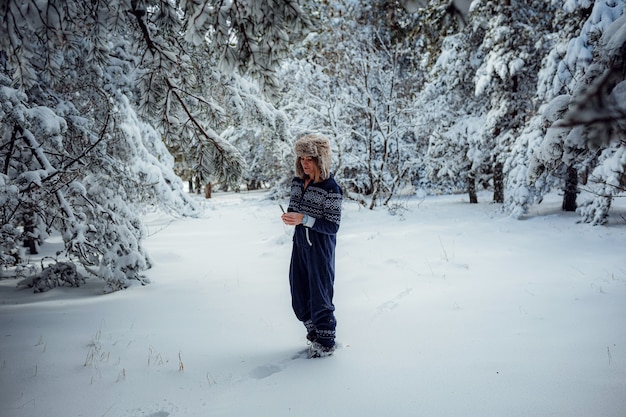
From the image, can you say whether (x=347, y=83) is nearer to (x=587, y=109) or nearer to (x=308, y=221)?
(x=308, y=221)

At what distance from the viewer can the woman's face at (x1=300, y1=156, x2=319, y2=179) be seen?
A: 3242 millimetres

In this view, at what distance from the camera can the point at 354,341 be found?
143 inches

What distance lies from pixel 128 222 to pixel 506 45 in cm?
1301

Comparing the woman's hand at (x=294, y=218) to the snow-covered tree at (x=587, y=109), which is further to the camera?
the woman's hand at (x=294, y=218)

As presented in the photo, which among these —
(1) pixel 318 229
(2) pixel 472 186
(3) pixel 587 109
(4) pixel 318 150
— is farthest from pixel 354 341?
(2) pixel 472 186

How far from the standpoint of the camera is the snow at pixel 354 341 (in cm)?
256

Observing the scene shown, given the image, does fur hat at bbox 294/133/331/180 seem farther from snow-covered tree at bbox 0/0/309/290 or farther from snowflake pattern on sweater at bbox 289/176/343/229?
snow-covered tree at bbox 0/0/309/290

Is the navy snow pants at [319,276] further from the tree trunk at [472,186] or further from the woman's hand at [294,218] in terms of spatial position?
the tree trunk at [472,186]

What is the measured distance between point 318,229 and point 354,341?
1.31 meters

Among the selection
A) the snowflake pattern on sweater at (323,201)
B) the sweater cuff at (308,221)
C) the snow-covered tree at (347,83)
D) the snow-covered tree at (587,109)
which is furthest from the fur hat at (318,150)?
the snow-covered tree at (347,83)

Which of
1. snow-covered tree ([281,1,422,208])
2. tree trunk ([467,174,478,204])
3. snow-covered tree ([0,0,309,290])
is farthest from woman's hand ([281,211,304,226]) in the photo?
tree trunk ([467,174,478,204])

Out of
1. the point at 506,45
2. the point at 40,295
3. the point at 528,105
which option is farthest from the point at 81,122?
the point at 528,105

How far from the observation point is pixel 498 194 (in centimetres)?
1550

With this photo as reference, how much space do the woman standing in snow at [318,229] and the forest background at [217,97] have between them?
63 centimetres
